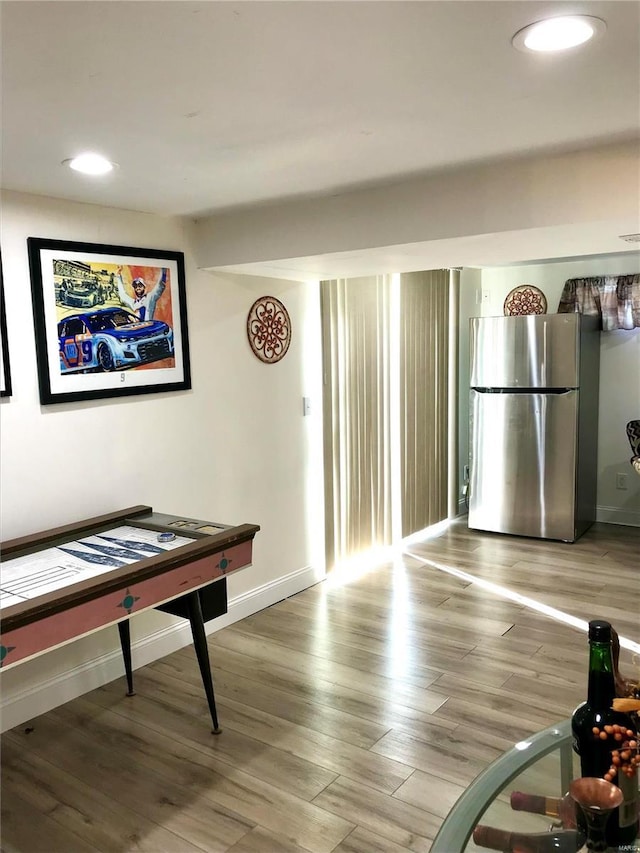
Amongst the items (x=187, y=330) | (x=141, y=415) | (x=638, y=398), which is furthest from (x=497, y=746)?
(x=638, y=398)

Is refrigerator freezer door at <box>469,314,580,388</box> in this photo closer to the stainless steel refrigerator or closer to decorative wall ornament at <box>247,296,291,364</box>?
the stainless steel refrigerator

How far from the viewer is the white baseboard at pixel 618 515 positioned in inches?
209

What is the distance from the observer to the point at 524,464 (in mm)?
5074

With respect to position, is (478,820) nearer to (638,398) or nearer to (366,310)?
(366,310)

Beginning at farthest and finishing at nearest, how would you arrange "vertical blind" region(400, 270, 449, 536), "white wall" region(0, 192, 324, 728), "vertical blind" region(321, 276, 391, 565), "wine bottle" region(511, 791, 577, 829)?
"vertical blind" region(400, 270, 449, 536), "vertical blind" region(321, 276, 391, 565), "white wall" region(0, 192, 324, 728), "wine bottle" region(511, 791, 577, 829)

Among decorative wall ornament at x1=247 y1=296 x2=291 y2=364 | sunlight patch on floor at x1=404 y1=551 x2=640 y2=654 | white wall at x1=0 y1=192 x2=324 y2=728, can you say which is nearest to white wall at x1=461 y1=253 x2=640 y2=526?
sunlight patch on floor at x1=404 y1=551 x2=640 y2=654

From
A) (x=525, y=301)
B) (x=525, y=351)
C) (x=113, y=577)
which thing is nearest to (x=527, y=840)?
(x=113, y=577)

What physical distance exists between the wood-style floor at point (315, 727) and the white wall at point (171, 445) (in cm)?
16

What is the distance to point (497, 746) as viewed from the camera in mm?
2488

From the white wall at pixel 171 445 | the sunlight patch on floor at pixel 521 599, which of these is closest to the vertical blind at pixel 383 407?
the white wall at pixel 171 445

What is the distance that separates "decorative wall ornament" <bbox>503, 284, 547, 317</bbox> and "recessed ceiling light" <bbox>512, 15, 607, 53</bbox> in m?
4.20

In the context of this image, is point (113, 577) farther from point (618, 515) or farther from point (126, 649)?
point (618, 515)

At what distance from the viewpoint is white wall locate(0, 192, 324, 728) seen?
2699 mm

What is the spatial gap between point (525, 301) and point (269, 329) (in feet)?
8.85
